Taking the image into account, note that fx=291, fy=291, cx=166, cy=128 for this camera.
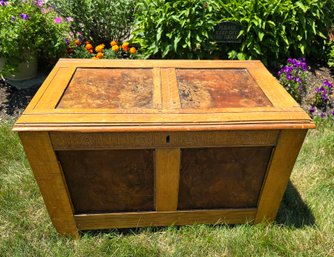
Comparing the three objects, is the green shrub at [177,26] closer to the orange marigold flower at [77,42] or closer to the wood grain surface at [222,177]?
the orange marigold flower at [77,42]

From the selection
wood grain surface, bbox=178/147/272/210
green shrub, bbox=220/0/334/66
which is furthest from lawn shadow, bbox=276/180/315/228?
green shrub, bbox=220/0/334/66

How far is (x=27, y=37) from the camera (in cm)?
302

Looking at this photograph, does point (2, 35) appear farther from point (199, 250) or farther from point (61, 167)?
point (199, 250)

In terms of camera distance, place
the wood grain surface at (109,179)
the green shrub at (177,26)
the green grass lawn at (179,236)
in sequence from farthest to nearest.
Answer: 1. the green shrub at (177,26)
2. the green grass lawn at (179,236)
3. the wood grain surface at (109,179)

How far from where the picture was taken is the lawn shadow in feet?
7.07

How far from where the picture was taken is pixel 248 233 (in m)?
2.03

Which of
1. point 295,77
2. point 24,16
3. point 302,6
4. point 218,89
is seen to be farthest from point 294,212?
point 24,16

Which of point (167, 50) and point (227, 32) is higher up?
point (227, 32)

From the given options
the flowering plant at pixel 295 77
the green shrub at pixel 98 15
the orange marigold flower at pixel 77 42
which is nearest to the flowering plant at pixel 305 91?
the flowering plant at pixel 295 77

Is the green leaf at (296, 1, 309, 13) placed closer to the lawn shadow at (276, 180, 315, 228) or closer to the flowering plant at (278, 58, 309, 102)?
the flowering plant at (278, 58, 309, 102)

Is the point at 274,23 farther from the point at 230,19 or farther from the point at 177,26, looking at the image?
the point at 177,26

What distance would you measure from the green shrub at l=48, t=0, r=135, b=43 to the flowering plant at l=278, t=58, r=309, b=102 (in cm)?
209

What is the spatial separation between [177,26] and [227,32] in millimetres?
593

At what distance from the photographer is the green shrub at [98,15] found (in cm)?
372
